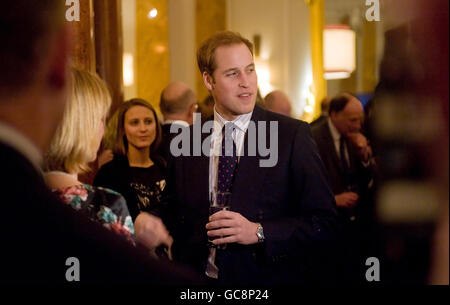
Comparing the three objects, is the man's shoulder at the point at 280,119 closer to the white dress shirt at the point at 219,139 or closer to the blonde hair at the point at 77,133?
the white dress shirt at the point at 219,139

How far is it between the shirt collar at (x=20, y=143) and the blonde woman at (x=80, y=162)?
946 millimetres

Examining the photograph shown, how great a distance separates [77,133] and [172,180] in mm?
531

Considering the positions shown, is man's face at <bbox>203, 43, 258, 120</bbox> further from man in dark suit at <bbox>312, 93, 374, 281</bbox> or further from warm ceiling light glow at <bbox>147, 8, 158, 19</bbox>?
warm ceiling light glow at <bbox>147, 8, 158, 19</bbox>

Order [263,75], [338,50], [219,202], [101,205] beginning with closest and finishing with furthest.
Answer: [101,205] → [219,202] → [338,50] → [263,75]

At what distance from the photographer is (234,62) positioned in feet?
6.03

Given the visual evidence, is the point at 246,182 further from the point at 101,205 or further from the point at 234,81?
the point at 101,205

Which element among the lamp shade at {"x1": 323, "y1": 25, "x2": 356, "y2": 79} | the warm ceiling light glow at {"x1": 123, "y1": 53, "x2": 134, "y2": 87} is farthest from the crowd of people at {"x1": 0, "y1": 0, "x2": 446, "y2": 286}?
the warm ceiling light glow at {"x1": 123, "y1": 53, "x2": 134, "y2": 87}

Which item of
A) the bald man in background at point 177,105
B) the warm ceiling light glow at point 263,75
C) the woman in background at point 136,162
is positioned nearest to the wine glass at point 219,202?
the woman in background at point 136,162

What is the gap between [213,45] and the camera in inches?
73.9

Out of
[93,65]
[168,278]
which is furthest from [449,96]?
[93,65]

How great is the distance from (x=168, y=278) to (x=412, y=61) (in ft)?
0.77

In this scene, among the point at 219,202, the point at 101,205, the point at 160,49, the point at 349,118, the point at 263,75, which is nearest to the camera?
the point at 101,205

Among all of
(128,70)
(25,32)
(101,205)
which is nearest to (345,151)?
(101,205)
